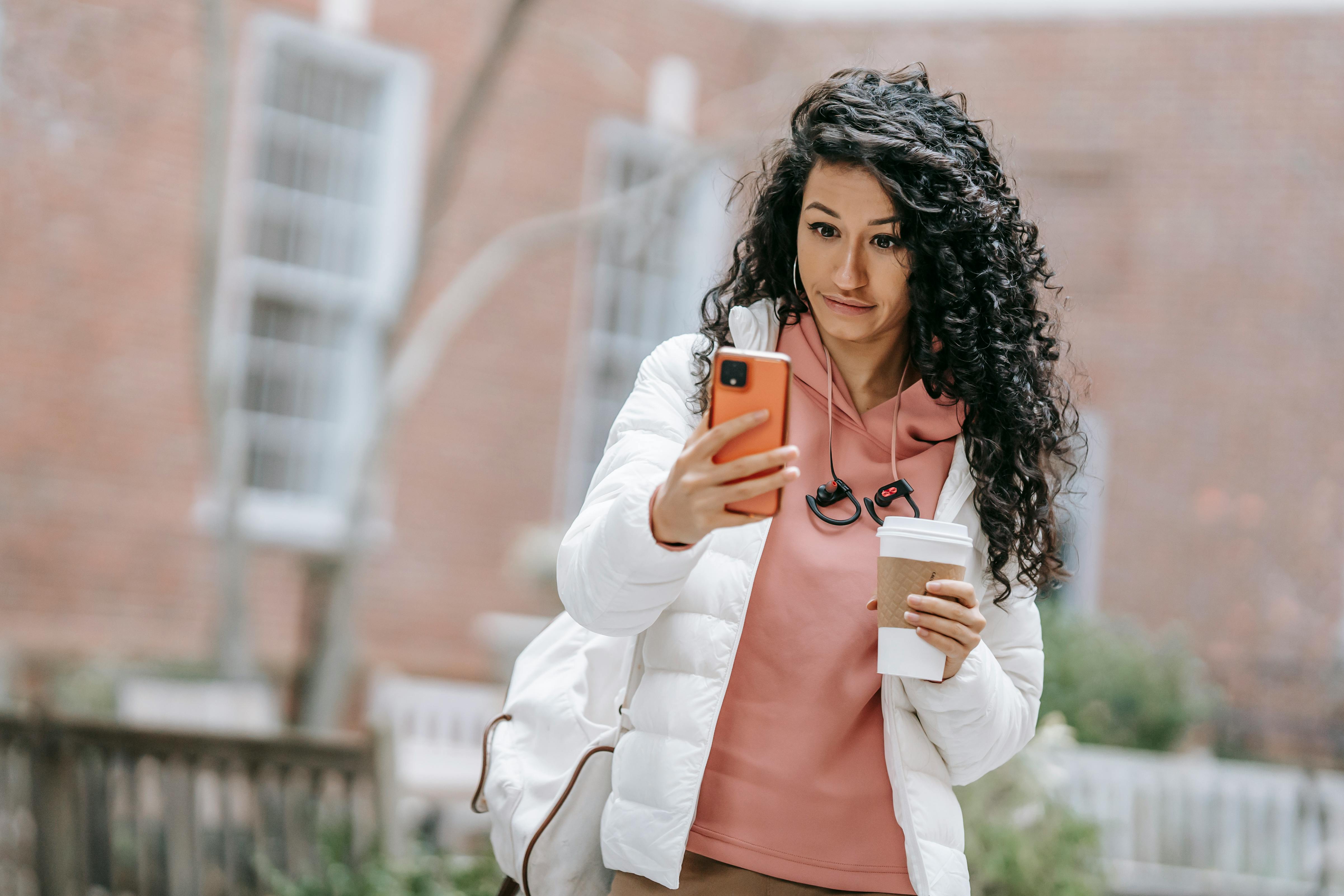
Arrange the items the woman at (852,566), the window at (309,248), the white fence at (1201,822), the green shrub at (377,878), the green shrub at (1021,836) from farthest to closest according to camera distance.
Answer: the window at (309,248) < the white fence at (1201,822) < the green shrub at (377,878) < the green shrub at (1021,836) < the woman at (852,566)

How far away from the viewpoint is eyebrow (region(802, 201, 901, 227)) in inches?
64.7

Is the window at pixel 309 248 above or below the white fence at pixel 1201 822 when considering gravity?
above

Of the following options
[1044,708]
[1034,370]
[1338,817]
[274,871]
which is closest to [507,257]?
[1044,708]

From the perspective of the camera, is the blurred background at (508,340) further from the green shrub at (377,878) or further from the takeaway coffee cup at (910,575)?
the takeaway coffee cup at (910,575)

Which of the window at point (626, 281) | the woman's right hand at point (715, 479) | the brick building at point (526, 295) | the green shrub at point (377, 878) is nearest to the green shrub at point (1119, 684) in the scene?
the brick building at point (526, 295)

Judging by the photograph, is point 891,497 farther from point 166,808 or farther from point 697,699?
point 166,808

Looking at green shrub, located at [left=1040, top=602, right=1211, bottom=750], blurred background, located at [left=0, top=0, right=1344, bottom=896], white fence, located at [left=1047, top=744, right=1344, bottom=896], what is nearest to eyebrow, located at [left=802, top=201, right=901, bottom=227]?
blurred background, located at [left=0, top=0, right=1344, bottom=896]

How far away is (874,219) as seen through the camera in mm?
1645

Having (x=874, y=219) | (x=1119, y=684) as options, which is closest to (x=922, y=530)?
(x=874, y=219)

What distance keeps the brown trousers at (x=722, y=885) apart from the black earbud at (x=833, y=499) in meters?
0.43

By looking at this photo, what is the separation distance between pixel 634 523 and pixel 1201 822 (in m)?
5.45

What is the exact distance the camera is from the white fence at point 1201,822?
19.5 feet

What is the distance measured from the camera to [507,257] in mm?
6875

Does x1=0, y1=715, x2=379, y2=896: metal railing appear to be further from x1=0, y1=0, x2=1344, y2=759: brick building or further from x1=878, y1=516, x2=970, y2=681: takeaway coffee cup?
x1=0, y1=0, x2=1344, y2=759: brick building
